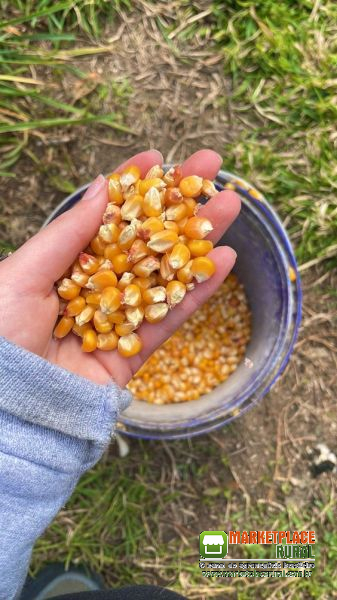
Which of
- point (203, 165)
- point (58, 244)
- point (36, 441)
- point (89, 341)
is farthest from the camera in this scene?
point (203, 165)

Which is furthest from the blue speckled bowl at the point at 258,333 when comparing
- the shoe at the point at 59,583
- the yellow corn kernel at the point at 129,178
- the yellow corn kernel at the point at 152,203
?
the shoe at the point at 59,583

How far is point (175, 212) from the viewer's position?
64.9 inches

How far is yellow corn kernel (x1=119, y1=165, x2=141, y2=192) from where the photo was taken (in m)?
1.67

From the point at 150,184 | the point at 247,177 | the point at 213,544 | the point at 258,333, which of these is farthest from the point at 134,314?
the point at 213,544

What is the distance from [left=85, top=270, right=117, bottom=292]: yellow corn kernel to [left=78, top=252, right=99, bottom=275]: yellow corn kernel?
0.04 meters

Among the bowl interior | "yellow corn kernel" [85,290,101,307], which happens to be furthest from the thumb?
the bowl interior

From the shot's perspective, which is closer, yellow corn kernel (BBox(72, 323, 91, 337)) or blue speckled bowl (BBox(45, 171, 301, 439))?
yellow corn kernel (BBox(72, 323, 91, 337))

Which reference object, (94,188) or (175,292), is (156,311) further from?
(94,188)

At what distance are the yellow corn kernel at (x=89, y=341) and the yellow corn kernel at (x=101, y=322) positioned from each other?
28 millimetres

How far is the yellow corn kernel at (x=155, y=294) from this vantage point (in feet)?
5.33

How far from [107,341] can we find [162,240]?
33cm

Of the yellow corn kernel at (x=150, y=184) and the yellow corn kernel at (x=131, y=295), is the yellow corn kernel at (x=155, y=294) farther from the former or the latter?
the yellow corn kernel at (x=150, y=184)

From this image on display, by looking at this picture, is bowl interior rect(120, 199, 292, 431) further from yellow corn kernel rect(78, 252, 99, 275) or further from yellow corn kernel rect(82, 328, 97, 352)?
yellow corn kernel rect(78, 252, 99, 275)

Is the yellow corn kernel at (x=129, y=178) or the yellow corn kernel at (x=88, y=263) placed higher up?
the yellow corn kernel at (x=129, y=178)
